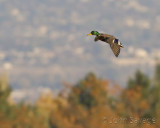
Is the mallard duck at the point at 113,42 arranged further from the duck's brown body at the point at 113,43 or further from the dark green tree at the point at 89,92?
the dark green tree at the point at 89,92

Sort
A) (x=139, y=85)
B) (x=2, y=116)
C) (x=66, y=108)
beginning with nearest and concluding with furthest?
(x=2, y=116) < (x=139, y=85) < (x=66, y=108)

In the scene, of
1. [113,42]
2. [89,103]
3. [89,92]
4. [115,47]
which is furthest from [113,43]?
[89,92]

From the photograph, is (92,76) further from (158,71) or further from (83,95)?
(158,71)

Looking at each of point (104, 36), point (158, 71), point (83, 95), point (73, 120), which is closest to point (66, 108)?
point (83, 95)

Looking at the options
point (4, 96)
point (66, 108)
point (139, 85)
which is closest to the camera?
point (4, 96)

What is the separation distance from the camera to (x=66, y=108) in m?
111

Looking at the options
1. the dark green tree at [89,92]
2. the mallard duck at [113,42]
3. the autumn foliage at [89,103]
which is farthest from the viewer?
the dark green tree at [89,92]

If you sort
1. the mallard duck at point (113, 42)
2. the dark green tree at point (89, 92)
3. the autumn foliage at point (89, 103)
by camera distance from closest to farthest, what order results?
the mallard duck at point (113, 42), the autumn foliage at point (89, 103), the dark green tree at point (89, 92)

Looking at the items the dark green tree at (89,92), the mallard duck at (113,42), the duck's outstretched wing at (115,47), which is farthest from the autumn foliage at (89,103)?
the duck's outstretched wing at (115,47)

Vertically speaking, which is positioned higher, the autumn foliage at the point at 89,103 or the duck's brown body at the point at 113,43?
the autumn foliage at the point at 89,103

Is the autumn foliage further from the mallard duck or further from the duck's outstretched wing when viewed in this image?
the duck's outstretched wing

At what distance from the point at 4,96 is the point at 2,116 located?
9.81 metres

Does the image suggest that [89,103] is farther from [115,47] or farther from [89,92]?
[115,47]

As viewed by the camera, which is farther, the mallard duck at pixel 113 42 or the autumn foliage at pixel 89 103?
the autumn foliage at pixel 89 103
